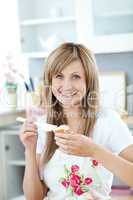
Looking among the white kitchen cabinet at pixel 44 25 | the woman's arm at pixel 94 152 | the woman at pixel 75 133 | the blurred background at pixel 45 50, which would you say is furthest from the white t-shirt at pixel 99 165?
the white kitchen cabinet at pixel 44 25

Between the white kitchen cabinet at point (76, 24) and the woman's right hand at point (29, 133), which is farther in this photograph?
the white kitchen cabinet at point (76, 24)

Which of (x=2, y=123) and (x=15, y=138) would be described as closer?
(x=2, y=123)

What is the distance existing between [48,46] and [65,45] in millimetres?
1393

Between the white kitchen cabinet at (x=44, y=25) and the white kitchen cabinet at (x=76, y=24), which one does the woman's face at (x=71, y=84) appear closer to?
the white kitchen cabinet at (x=76, y=24)

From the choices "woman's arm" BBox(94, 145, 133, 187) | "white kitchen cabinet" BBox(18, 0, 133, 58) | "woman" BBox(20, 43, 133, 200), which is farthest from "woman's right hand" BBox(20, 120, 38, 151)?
"white kitchen cabinet" BBox(18, 0, 133, 58)

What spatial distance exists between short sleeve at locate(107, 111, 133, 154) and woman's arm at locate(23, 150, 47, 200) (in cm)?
26

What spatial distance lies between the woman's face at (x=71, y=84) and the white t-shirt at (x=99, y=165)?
11 cm

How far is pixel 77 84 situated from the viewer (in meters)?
1.43

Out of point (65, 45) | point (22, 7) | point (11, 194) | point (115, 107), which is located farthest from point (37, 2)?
point (65, 45)

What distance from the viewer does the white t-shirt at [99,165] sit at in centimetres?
137

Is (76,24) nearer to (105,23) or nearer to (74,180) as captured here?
(105,23)

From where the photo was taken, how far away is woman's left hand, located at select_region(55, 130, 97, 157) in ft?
4.05

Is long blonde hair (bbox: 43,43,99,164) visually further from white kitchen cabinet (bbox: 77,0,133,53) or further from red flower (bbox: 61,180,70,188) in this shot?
white kitchen cabinet (bbox: 77,0,133,53)

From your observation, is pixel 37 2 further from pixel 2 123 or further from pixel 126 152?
pixel 126 152
